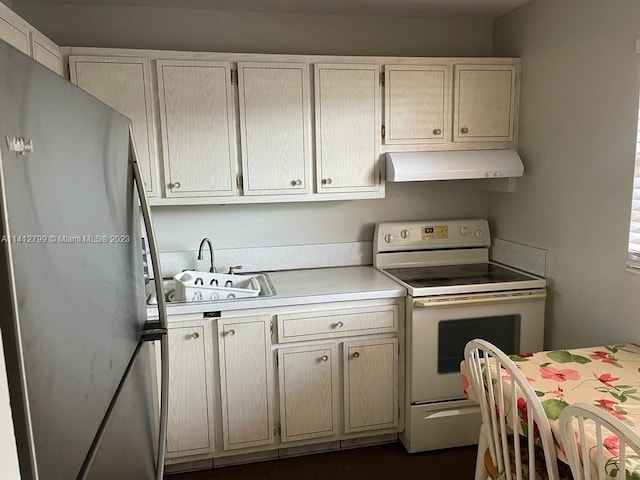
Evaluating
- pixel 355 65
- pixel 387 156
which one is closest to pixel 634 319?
pixel 387 156

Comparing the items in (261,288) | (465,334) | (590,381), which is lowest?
(465,334)

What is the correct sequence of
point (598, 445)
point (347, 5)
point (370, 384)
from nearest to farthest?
point (598, 445) → point (370, 384) → point (347, 5)

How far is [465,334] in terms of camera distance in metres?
2.56

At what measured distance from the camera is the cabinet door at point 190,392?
232 cm

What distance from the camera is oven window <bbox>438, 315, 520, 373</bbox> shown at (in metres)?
2.53

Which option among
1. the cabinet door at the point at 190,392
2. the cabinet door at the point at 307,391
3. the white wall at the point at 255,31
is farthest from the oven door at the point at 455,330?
the white wall at the point at 255,31

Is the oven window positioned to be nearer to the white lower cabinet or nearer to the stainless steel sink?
the white lower cabinet

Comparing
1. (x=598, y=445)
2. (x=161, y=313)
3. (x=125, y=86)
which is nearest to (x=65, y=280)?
(x=161, y=313)

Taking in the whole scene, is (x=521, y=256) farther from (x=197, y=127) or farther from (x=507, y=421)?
(x=197, y=127)

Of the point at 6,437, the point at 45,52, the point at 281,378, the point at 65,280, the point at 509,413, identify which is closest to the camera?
the point at 6,437

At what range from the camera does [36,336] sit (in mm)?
639

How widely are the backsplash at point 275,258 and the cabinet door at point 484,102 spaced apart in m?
0.88

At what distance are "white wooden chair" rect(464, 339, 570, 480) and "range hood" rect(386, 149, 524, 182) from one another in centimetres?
116

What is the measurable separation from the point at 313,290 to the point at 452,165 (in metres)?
1.00
